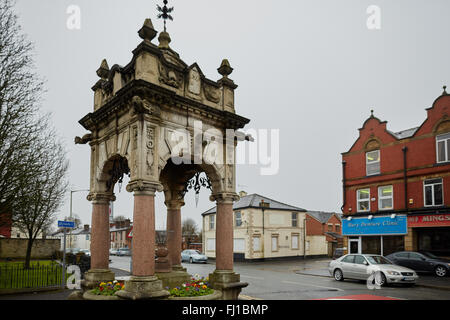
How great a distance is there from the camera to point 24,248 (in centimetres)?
3728

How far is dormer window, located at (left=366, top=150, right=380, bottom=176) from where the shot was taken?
90.2ft

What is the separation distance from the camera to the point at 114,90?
941 centimetres

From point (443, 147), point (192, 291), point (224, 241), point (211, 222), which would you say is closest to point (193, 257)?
point (211, 222)

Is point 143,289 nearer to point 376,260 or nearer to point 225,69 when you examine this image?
point 225,69

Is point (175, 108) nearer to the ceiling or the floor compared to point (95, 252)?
nearer to the ceiling

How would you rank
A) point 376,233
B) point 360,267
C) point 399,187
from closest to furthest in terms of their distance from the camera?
point 360,267 → point 399,187 → point 376,233

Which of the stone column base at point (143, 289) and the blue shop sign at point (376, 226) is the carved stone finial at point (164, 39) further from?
the blue shop sign at point (376, 226)

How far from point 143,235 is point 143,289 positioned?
1.07 metres

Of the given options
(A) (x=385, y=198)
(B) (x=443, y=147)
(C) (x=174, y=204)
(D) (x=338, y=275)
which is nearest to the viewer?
(C) (x=174, y=204)

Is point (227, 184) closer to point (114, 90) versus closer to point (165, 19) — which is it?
point (114, 90)

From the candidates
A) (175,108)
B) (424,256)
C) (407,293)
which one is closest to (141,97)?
(175,108)

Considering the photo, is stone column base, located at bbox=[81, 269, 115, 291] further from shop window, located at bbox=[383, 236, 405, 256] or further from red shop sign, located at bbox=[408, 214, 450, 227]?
shop window, located at bbox=[383, 236, 405, 256]

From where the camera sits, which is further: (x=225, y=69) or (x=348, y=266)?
(x=348, y=266)

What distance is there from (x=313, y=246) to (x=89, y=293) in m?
40.4
